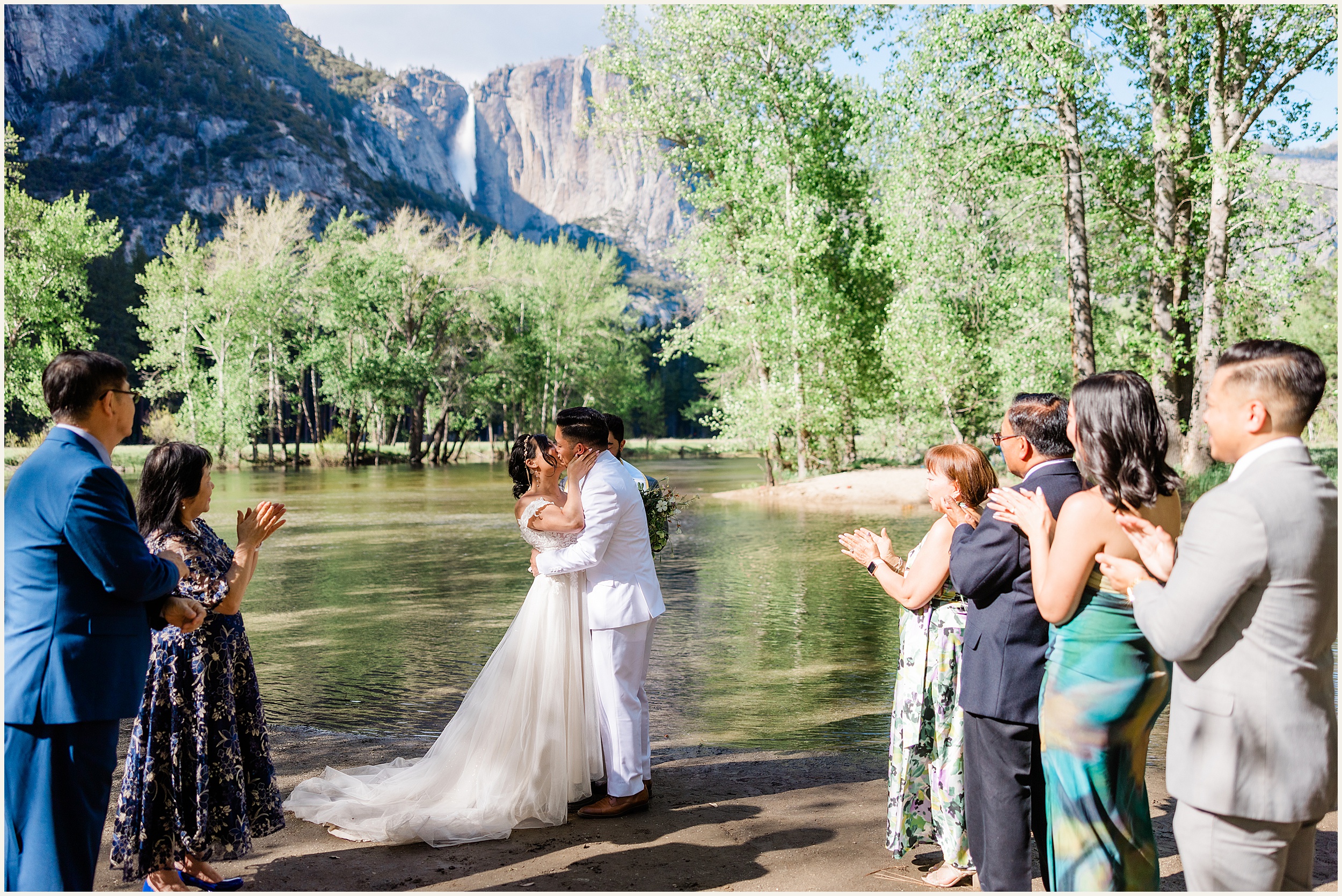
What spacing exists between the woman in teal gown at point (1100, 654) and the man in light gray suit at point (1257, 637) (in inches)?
16.5

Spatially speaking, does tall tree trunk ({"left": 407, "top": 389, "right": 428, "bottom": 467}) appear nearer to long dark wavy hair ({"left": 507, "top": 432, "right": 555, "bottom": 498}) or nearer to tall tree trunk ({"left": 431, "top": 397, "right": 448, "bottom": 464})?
tall tree trunk ({"left": 431, "top": 397, "right": 448, "bottom": 464})

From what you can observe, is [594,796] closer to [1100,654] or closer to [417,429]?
[1100,654]

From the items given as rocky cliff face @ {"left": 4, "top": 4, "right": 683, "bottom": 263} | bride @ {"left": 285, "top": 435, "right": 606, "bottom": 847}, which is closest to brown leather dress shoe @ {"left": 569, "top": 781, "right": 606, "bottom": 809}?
bride @ {"left": 285, "top": 435, "right": 606, "bottom": 847}

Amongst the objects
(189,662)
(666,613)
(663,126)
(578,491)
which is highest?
(663,126)

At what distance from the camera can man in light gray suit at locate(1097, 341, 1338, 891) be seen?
248 centimetres

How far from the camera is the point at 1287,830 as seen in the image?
102 inches

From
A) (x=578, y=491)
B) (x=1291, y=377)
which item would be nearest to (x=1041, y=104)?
(x=578, y=491)

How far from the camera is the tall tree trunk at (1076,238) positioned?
20344mm

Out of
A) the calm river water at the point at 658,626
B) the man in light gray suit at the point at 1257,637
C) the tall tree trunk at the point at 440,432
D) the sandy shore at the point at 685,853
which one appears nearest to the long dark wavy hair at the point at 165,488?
the sandy shore at the point at 685,853

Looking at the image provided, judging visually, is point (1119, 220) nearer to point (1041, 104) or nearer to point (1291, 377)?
point (1041, 104)

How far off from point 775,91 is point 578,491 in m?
26.6

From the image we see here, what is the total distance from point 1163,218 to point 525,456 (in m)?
19.9

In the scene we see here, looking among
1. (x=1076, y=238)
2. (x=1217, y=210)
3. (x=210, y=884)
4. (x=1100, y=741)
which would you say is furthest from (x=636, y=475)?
(x=1217, y=210)

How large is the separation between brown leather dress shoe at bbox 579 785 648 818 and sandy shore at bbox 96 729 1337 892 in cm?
6
